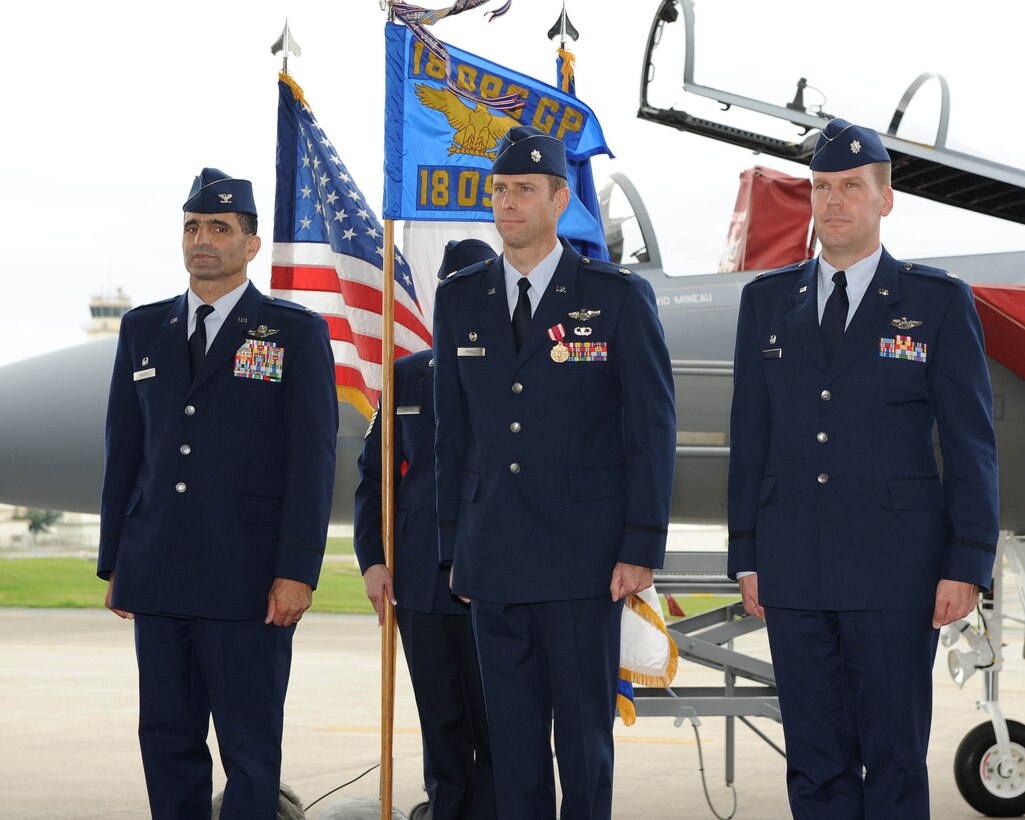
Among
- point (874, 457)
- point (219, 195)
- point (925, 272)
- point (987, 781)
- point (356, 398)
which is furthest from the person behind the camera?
point (987, 781)

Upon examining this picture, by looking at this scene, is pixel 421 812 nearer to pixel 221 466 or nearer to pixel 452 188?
pixel 221 466

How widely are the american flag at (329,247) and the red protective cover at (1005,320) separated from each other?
2233 millimetres

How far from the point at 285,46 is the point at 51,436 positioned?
1.81 m

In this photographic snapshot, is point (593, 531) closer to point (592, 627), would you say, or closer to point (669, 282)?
point (592, 627)

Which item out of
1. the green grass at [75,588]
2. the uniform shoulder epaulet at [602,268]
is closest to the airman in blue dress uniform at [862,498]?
the uniform shoulder epaulet at [602,268]

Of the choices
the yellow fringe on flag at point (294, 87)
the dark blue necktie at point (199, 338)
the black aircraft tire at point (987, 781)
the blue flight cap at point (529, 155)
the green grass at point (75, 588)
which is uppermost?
the yellow fringe on flag at point (294, 87)

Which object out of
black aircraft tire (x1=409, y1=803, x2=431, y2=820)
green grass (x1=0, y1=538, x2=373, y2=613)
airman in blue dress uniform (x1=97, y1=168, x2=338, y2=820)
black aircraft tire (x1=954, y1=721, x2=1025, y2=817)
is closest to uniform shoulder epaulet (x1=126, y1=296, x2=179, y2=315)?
airman in blue dress uniform (x1=97, y1=168, x2=338, y2=820)

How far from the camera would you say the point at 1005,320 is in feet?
16.2

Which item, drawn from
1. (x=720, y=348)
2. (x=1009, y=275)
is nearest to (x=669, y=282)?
(x=720, y=348)

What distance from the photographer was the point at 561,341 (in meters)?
3.09

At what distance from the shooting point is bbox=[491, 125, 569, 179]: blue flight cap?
307 centimetres

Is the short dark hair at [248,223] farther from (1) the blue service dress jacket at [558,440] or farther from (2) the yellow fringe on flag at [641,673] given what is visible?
(2) the yellow fringe on flag at [641,673]

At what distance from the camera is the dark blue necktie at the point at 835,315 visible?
9.97 feet

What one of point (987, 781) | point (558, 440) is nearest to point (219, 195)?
point (558, 440)
